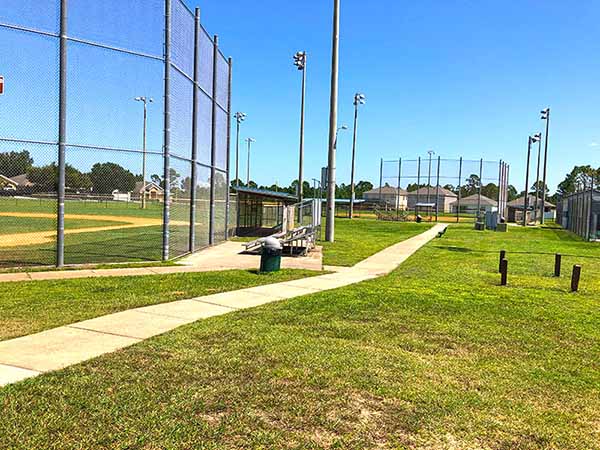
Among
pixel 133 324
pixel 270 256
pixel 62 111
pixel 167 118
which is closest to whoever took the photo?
pixel 133 324

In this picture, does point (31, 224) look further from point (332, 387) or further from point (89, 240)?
point (332, 387)

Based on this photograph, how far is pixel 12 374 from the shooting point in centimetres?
470

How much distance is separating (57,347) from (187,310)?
235 centimetres

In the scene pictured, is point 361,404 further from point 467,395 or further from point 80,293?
point 80,293

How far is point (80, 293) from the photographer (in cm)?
860

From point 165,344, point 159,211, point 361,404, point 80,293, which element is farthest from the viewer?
point 159,211

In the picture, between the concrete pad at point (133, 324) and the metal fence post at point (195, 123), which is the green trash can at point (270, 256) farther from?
the concrete pad at point (133, 324)

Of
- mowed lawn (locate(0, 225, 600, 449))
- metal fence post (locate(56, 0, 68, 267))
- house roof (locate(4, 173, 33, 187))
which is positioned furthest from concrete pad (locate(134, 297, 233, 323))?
house roof (locate(4, 173, 33, 187))

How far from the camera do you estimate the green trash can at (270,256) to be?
11609mm

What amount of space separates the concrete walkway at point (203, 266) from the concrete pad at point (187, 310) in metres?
3.10

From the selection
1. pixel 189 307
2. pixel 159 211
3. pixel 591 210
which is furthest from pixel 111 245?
pixel 591 210

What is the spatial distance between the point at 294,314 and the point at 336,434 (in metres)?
3.86

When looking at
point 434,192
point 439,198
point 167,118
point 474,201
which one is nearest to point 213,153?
point 167,118

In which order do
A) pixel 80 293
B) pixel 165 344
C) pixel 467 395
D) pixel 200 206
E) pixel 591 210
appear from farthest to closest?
pixel 591 210, pixel 200 206, pixel 80 293, pixel 165 344, pixel 467 395
